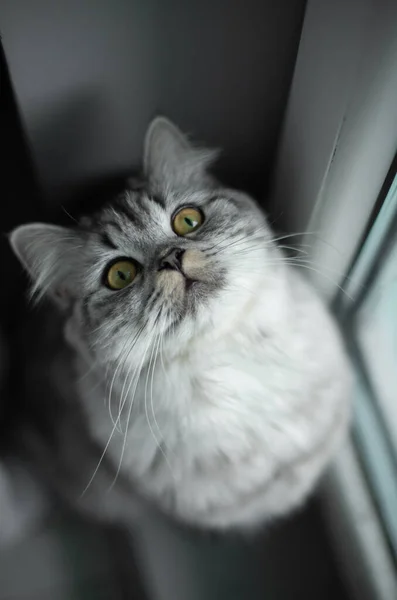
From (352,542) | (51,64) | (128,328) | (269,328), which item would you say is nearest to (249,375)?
(269,328)

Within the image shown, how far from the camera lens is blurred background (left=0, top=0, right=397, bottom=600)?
2.64 feet

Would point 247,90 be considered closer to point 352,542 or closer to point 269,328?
point 269,328

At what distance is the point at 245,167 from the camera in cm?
113

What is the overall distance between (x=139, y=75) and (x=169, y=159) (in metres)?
0.17

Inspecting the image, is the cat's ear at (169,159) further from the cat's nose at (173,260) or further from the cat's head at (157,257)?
the cat's nose at (173,260)

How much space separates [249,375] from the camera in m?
0.82

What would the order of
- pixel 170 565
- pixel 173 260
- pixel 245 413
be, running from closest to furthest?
pixel 173 260 → pixel 245 413 → pixel 170 565

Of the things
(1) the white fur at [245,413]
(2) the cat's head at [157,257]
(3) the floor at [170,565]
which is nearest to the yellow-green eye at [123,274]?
(2) the cat's head at [157,257]

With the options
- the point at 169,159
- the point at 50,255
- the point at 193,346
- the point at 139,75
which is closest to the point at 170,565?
the point at 193,346

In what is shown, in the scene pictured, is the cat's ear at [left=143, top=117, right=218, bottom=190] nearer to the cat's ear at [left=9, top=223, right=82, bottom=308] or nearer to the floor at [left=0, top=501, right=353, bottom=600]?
the cat's ear at [left=9, top=223, right=82, bottom=308]

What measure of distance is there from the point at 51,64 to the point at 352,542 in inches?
42.5

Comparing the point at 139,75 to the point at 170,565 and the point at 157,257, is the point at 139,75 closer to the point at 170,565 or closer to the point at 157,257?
the point at 157,257

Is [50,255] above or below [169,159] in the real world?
below

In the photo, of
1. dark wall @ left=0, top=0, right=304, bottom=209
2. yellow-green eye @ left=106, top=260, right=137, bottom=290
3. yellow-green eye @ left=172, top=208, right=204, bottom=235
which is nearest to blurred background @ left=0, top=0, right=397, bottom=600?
dark wall @ left=0, top=0, right=304, bottom=209
